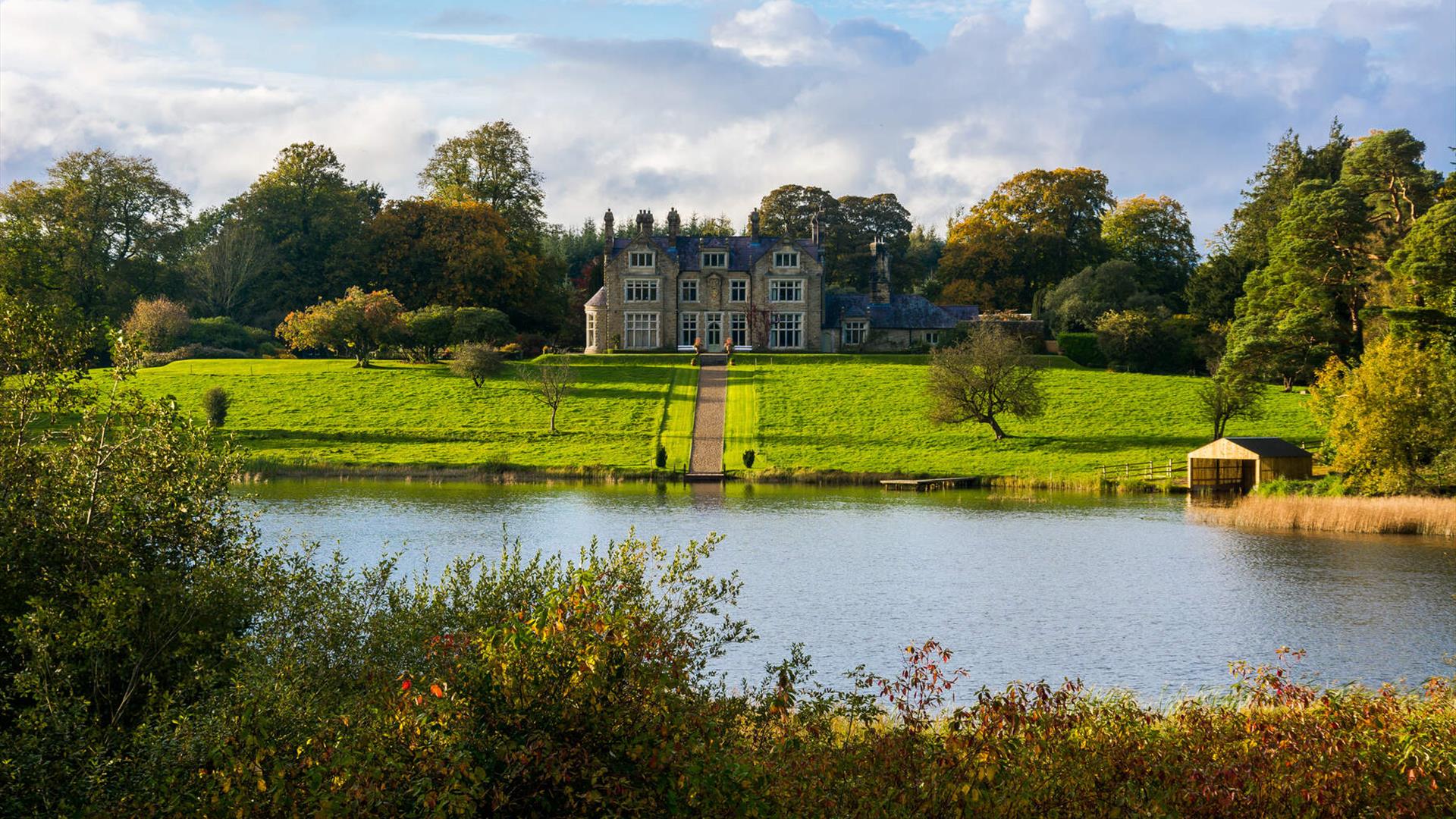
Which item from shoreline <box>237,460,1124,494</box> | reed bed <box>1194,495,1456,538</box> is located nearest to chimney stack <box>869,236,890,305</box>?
shoreline <box>237,460,1124,494</box>

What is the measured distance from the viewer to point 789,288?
81875mm

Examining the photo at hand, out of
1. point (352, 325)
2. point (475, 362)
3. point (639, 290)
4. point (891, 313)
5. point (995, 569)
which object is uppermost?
point (639, 290)

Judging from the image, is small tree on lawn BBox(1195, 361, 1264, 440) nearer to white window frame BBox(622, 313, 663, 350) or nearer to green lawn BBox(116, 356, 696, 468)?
green lawn BBox(116, 356, 696, 468)

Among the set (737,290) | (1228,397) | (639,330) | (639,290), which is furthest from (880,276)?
(1228,397)

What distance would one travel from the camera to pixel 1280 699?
1170 cm

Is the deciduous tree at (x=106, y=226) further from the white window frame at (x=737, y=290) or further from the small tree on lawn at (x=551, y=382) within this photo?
the white window frame at (x=737, y=290)

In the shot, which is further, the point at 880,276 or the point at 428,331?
the point at 880,276

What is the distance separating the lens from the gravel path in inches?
2044

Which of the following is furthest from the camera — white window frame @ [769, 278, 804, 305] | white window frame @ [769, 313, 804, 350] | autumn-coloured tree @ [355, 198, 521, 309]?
white window frame @ [769, 313, 804, 350]

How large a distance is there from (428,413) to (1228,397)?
34.1 meters

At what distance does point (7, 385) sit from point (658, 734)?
7.33 metres

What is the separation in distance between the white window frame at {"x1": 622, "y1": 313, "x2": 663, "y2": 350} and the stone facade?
0.15 ft

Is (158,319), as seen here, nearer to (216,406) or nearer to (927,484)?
(216,406)

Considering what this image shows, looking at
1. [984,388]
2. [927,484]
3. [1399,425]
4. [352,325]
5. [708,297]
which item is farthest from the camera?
[708,297]
